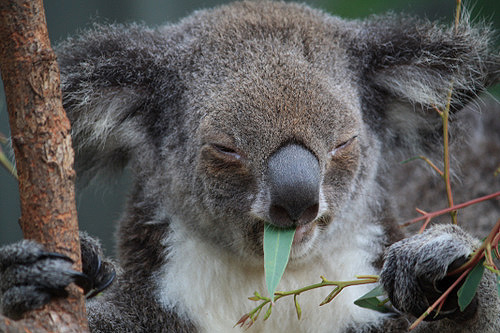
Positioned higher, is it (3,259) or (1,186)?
(3,259)

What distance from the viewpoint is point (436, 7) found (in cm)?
456

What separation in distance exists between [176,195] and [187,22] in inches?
33.7

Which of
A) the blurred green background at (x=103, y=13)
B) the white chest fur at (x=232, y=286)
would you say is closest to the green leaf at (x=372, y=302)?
the white chest fur at (x=232, y=286)

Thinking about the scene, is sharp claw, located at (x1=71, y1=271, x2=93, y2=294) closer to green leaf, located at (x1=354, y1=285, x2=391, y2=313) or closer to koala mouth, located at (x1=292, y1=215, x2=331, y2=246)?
koala mouth, located at (x1=292, y1=215, x2=331, y2=246)

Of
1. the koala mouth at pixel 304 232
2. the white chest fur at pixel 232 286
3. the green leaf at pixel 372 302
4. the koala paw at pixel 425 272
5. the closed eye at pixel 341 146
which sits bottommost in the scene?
the white chest fur at pixel 232 286

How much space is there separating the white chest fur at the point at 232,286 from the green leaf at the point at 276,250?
491 millimetres

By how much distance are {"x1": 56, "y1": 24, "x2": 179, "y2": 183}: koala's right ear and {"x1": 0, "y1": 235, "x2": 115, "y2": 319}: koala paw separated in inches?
30.8

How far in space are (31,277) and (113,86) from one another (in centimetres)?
99

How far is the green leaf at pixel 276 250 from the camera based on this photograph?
1.92m

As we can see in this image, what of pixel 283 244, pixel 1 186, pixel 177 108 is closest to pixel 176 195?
pixel 177 108

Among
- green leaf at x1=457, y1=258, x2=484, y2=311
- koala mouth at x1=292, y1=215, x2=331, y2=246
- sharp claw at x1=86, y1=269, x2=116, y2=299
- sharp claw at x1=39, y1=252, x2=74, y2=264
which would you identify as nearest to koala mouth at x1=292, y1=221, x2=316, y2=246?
koala mouth at x1=292, y1=215, x2=331, y2=246

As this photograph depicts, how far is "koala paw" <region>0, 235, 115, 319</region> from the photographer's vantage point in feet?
5.43

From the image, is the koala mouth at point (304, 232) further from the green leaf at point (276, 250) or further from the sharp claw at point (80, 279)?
the sharp claw at point (80, 279)

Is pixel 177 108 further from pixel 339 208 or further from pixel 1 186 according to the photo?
pixel 1 186
